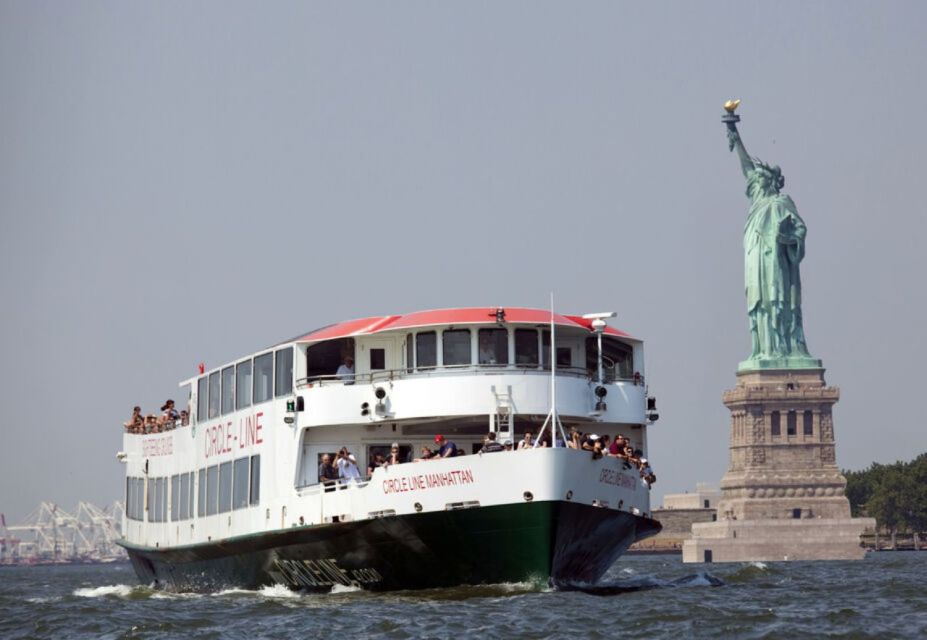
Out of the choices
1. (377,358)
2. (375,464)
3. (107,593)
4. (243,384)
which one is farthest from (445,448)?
(107,593)

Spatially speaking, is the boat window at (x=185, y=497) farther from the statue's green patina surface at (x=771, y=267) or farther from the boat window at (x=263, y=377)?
the statue's green patina surface at (x=771, y=267)

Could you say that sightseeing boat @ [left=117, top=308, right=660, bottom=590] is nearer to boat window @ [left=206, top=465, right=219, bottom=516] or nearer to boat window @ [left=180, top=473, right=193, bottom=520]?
boat window @ [left=206, top=465, right=219, bottom=516]

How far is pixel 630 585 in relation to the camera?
50188 millimetres

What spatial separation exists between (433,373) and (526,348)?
89.8 inches

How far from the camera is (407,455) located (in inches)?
1778

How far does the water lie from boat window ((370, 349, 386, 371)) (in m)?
5.24

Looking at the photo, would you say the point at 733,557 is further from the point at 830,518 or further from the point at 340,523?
the point at 340,523

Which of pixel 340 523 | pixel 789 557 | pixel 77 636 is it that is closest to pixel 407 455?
pixel 340 523

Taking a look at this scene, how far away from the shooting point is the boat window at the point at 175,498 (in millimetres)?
55656

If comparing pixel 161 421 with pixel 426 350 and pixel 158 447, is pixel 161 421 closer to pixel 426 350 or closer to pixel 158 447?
pixel 158 447

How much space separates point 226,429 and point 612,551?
1146cm

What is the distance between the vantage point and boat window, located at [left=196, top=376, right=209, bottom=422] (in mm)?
53062

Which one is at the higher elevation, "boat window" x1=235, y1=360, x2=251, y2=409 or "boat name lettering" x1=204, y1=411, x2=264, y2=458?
"boat window" x1=235, y1=360, x2=251, y2=409

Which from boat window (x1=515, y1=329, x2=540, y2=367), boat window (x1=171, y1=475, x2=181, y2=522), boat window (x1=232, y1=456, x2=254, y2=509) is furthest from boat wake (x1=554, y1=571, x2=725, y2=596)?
boat window (x1=171, y1=475, x2=181, y2=522)
